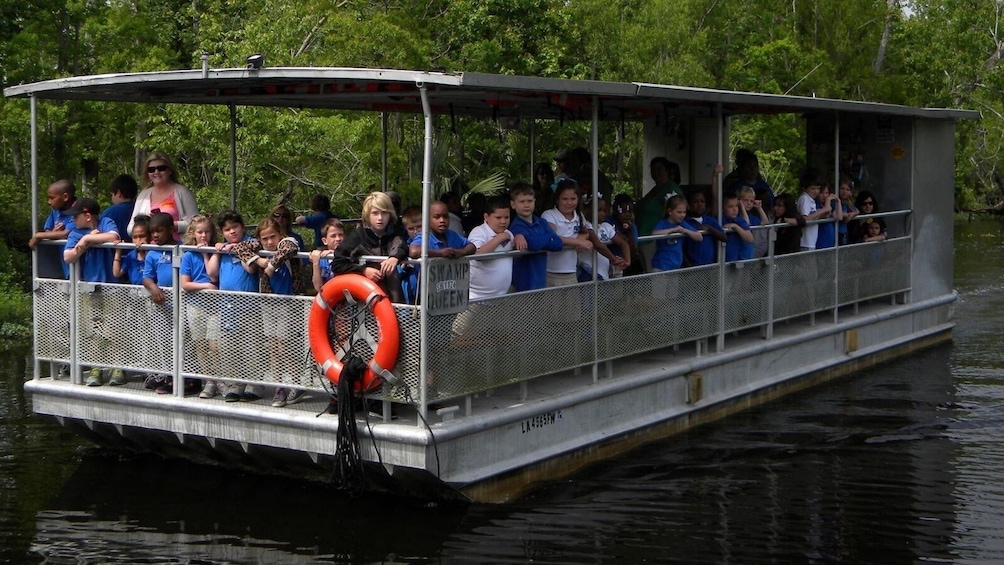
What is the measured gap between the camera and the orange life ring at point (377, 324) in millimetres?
8734

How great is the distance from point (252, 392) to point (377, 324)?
1402mm

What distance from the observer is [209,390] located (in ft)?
32.3

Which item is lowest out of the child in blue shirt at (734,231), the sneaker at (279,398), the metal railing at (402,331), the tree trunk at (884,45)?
the sneaker at (279,398)

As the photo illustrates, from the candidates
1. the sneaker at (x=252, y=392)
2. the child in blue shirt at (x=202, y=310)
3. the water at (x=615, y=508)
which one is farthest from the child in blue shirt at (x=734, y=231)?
the child in blue shirt at (x=202, y=310)

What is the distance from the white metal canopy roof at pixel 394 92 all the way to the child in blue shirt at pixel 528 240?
2.55 ft

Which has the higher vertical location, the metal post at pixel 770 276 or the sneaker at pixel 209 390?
the metal post at pixel 770 276

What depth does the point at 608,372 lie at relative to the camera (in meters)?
10.9

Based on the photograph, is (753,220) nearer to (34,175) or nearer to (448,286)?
(448,286)

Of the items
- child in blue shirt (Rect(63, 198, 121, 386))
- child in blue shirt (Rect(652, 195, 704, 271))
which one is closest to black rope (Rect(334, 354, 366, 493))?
child in blue shirt (Rect(63, 198, 121, 386))

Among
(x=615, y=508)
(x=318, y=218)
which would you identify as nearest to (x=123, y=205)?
(x=318, y=218)

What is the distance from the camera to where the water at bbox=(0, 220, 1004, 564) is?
8.63m

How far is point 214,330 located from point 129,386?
1.18 meters

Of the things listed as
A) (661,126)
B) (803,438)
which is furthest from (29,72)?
(803,438)

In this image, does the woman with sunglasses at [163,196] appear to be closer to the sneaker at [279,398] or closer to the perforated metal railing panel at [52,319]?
the perforated metal railing panel at [52,319]
